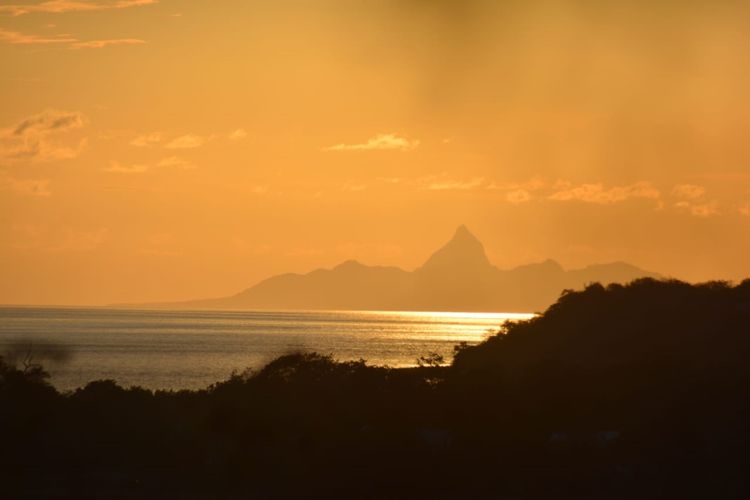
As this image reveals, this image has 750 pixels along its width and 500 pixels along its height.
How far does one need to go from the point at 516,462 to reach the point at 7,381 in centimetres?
2099

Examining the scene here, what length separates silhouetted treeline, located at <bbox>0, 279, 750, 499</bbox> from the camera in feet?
129

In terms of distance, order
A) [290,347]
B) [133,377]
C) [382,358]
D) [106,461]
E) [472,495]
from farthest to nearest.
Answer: [382,358] → [133,377] → [290,347] → [106,461] → [472,495]

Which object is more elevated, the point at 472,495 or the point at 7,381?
the point at 7,381

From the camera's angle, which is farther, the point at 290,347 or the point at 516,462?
the point at 290,347

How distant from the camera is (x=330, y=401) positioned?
154 ft

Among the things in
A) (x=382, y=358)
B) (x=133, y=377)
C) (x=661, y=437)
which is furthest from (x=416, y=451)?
(x=382, y=358)

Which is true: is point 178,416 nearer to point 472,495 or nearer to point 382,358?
point 472,495

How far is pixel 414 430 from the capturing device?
43500mm

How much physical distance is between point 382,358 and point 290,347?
91.3m

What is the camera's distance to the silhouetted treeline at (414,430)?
39281 mm

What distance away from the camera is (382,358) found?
14500cm

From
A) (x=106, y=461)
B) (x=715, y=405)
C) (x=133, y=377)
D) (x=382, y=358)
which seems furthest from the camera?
(x=382, y=358)

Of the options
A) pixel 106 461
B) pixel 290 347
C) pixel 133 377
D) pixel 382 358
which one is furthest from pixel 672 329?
pixel 382 358

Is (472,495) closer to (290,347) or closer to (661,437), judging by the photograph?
(661,437)
